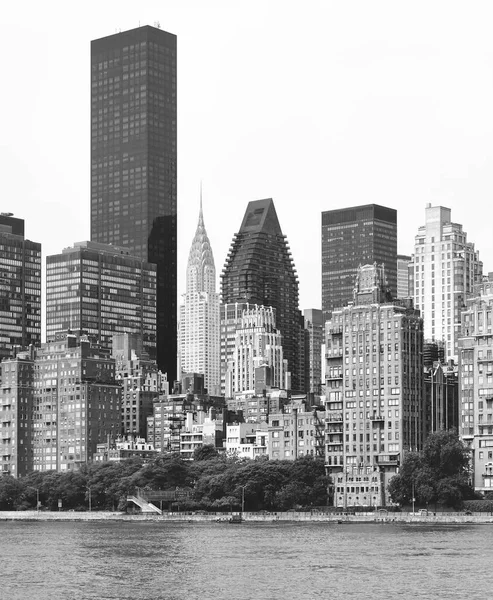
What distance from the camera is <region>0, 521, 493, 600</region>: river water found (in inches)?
5487

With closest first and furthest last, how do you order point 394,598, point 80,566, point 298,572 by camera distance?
point 394,598 < point 298,572 < point 80,566

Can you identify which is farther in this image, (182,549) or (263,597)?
(182,549)

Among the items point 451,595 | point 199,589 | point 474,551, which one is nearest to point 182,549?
point 474,551

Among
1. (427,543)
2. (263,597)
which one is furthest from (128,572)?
(427,543)

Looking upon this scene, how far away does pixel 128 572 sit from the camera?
15838 centimetres

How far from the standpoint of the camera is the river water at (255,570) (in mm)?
139375

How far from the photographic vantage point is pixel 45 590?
143 metres

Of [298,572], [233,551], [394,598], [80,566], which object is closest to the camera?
[394,598]

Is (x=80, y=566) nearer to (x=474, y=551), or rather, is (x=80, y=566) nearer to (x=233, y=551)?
(x=233, y=551)

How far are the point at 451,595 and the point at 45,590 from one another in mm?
37466

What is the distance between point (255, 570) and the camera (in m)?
160

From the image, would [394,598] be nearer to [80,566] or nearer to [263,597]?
[263,597]

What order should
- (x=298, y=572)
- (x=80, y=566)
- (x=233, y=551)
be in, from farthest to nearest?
(x=233, y=551) < (x=80, y=566) < (x=298, y=572)

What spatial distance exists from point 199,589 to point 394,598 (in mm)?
18862
